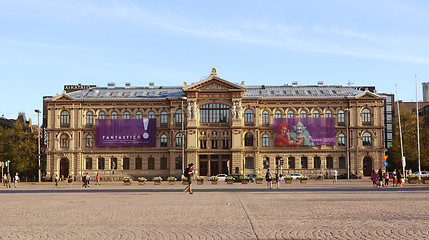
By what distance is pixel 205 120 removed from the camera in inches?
3561

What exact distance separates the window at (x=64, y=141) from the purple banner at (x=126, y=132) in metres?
5.11

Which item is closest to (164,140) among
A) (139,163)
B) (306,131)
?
(139,163)

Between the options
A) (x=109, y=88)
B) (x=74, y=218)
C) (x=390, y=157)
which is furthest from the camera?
(x=390, y=157)

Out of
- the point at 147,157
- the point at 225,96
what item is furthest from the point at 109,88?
the point at 225,96

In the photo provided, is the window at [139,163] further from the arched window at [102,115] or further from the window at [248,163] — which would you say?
the window at [248,163]

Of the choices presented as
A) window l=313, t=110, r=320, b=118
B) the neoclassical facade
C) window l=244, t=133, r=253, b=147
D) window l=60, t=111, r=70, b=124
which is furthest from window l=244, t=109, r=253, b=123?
window l=60, t=111, r=70, b=124

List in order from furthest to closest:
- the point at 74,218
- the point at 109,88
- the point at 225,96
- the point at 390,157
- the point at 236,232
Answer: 1. the point at 390,157
2. the point at 109,88
3. the point at 225,96
4. the point at 74,218
5. the point at 236,232

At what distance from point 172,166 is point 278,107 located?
2024cm

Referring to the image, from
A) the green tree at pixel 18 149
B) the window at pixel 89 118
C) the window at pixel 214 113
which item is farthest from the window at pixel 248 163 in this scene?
the green tree at pixel 18 149

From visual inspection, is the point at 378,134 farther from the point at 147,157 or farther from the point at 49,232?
the point at 49,232

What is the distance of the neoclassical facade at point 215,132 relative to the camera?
8950 cm

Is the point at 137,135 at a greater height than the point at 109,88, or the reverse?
the point at 109,88

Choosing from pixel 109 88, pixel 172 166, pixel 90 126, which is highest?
pixel 109 88

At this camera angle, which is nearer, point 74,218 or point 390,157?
point 74,218
